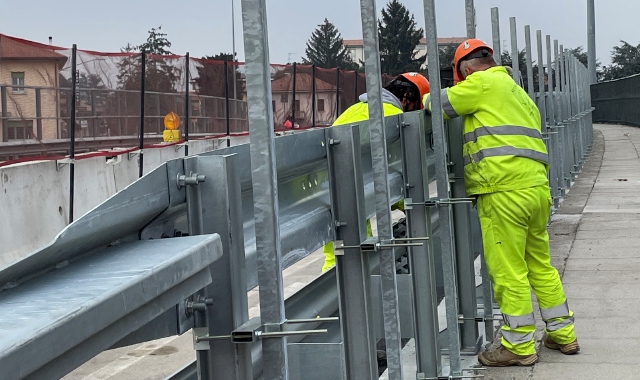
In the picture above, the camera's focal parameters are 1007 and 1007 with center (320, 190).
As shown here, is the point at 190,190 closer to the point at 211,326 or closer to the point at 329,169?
the point at 211,326

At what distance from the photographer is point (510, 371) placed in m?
5.96

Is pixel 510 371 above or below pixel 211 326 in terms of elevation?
below

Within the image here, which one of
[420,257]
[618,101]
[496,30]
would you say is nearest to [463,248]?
[420,257]

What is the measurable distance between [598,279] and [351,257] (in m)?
5.38

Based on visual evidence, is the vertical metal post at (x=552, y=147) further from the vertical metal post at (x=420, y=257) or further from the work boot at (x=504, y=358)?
the vertical metal post at (x=420, y=257)

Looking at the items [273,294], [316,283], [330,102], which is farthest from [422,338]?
[330,102]

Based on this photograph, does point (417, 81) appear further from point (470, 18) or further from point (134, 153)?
point (134, 153)

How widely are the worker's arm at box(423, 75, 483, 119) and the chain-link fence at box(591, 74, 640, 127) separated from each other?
36250 millimetres

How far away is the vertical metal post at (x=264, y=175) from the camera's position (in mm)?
2525

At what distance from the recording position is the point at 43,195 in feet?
36.9

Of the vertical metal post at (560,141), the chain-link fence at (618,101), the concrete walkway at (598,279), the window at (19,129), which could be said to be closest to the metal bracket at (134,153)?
the window at (19,129)

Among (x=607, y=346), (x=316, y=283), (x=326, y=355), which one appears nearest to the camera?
(x=326, y=355)

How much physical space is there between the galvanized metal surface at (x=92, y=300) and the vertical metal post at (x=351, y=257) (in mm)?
1606

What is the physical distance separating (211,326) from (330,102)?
2206cm
